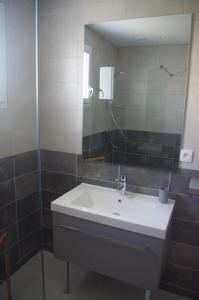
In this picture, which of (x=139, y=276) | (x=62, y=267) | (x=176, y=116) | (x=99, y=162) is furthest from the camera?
(x=62, y=267)

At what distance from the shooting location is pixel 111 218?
1.49 meters

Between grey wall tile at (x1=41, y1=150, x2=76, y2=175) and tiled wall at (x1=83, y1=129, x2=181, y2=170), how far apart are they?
0.53 feet

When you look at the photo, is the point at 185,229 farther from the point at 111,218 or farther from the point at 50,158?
the point at 50,158

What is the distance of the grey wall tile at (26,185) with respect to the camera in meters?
2.01

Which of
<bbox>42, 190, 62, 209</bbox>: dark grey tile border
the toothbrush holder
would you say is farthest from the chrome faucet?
<bbox>42, 190, 62, 209</bbox>: dark grey tile border

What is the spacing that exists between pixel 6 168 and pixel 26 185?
315 mm

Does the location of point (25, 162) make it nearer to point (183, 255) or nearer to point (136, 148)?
point (136, 148)

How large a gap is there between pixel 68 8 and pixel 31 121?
0.97 meters

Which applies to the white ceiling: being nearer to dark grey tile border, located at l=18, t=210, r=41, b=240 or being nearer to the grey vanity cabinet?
the grey vanity cabinet

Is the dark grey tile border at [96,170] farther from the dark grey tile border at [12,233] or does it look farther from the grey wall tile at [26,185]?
the dark grey tile border at [12,233]

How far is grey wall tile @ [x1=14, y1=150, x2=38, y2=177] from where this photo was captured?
1.96 m

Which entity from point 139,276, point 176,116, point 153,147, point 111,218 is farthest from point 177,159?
point 139,276

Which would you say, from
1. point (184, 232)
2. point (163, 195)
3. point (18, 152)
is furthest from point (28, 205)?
point (184, 232)

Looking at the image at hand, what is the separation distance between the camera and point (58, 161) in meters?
2.16
